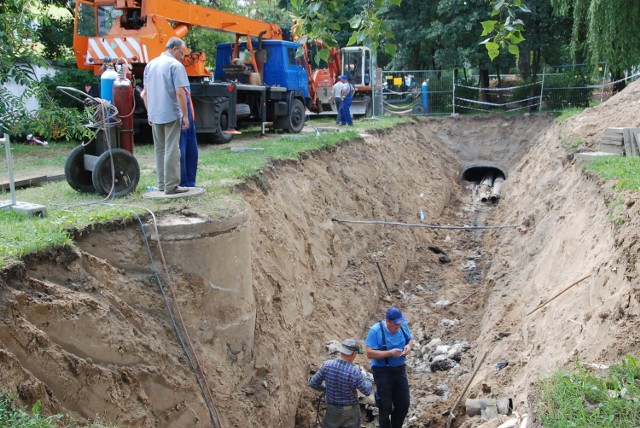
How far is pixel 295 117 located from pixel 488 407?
45.6 ft

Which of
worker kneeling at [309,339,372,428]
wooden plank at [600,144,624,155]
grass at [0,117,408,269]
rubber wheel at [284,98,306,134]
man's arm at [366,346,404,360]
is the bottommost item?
worker kneeling at [309,339,372,428]

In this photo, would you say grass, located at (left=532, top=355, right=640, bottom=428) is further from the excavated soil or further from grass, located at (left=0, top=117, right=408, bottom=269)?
grass, located at (left=0, top=117, right=408, bottom=269)

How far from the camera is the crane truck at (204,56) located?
14.7 metres

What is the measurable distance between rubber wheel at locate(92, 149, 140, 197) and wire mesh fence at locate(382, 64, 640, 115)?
20311 mm

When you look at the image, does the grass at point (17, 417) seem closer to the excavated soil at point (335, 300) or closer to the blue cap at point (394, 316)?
the excavated soil at point (335, 300)

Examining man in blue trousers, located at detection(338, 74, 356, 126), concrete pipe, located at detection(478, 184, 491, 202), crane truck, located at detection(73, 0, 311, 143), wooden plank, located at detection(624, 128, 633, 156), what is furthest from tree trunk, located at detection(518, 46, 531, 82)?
wooden plank, located at detection(624, 128, 633, 156)

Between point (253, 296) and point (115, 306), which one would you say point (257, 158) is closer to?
point (253, 296)

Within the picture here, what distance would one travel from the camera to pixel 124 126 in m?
8.84

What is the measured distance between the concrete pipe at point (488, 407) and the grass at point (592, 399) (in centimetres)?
157

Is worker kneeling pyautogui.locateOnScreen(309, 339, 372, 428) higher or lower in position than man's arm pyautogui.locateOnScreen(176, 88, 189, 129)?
lower

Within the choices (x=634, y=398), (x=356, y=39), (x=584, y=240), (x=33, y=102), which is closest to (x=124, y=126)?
(x=356, y=39)

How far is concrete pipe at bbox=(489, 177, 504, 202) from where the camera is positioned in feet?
67.7

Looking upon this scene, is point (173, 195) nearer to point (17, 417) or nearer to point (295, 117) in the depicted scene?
point (17, 417)

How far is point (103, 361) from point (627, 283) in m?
5.11
